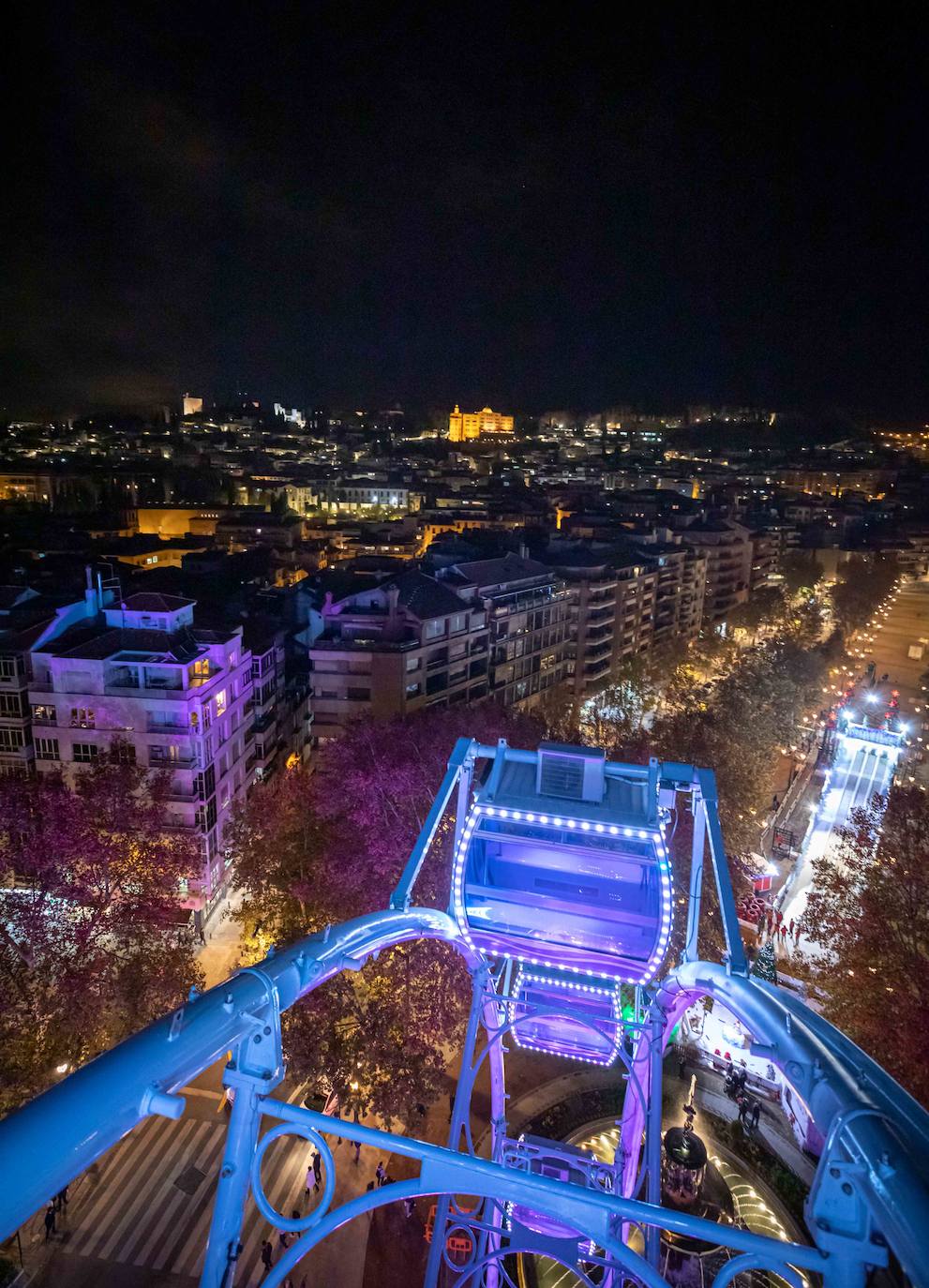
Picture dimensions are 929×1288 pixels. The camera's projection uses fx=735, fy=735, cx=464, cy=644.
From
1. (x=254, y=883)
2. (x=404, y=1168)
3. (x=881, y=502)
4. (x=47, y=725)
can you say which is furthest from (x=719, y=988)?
(x=881, y=502)

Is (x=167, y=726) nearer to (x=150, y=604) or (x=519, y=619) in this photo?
(x=150, y=604)

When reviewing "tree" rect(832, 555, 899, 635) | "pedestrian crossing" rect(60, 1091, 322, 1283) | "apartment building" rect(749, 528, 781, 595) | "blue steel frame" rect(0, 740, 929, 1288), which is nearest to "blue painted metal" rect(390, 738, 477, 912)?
"blue steel frame" rect(0, 740, 929, 1288)

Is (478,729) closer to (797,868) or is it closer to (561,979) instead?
(797,868)

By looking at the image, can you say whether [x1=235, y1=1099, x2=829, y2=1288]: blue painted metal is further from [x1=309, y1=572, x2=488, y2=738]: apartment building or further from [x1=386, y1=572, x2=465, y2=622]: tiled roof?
[x1=386, y1=572, x2=465, y2=622]: tiled roof

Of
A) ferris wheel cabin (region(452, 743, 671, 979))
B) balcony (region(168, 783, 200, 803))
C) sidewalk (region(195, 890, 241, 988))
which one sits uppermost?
ferris wheel cabin (region(452, 743, 671, 979))

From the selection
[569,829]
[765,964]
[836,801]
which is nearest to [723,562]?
[836,801]
